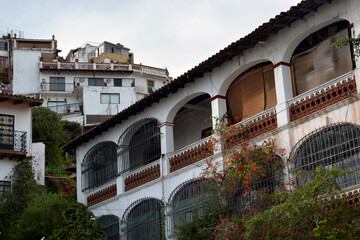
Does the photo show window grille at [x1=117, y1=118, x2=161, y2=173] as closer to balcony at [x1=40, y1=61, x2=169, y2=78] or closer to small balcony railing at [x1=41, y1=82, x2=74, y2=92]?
balcony at [x1=40, y1=61, x2=169, y2=78]

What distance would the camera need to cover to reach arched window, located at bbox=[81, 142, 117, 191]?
2931 cm

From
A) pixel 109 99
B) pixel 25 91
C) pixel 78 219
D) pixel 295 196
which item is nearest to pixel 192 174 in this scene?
pixel 78 219

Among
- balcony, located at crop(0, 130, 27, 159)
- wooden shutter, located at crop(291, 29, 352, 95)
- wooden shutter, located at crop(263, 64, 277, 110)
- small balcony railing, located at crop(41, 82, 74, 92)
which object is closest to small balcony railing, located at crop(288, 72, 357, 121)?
wooden shutter, located at crop(291, 29, 352, 95)

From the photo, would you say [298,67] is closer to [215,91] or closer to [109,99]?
[215,91]

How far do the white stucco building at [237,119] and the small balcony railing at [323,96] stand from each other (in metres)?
0.03

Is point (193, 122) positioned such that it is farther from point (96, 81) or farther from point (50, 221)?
point (96, 81)

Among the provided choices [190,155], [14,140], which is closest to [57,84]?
[14,140]

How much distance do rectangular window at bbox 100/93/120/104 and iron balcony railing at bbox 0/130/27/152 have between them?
1018 inches

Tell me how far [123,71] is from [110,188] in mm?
31411

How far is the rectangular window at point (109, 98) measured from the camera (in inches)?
2205

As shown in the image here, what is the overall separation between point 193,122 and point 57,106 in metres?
31.2

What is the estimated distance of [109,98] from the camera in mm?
56219

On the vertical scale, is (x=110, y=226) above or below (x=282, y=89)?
below

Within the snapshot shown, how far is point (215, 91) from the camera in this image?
2367 cm
